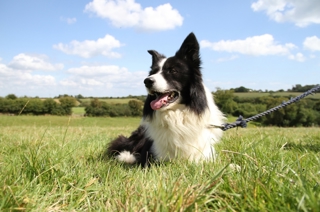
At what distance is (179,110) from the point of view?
4.13m

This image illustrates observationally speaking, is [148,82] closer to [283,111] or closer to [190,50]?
[190,50]

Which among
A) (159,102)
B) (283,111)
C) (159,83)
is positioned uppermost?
(159,83)

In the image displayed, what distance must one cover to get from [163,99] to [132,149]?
4.79ft

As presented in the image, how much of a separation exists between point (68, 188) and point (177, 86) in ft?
7.96

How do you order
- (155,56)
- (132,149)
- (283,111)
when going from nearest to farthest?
(155,56)
(132,149)
(283,111)

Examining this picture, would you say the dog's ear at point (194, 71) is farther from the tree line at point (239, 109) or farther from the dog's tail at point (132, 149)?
the tree line at point (239, 109)

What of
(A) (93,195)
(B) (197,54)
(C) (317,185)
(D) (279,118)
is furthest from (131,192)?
(D) (279,118)

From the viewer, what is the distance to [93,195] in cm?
204

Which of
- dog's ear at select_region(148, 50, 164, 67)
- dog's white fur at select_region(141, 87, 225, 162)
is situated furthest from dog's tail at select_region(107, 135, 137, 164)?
dog's ear at select_region(148, 50, 164, 67)

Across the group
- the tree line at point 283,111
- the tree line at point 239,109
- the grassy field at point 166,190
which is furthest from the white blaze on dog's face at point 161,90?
the tree line at point 283,111

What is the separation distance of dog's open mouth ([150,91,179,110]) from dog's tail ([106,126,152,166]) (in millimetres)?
703

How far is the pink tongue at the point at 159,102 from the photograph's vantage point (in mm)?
3967

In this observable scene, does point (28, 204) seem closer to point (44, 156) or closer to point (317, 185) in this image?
point (44, 156)

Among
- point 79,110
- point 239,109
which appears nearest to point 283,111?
point 239,109
